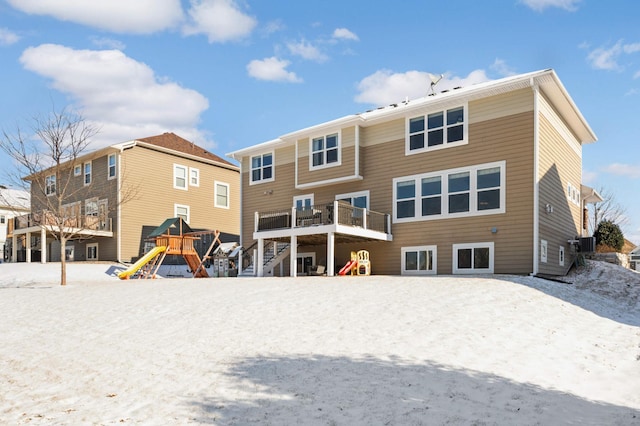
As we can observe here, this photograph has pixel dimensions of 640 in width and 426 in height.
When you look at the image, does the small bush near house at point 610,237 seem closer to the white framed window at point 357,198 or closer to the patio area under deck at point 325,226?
the patio area under deck at point 325,226

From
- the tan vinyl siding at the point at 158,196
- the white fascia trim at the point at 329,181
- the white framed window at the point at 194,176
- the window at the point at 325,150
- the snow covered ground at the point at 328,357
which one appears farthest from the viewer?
the white framed window at the point at 194,176

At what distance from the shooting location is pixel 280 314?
1234cm

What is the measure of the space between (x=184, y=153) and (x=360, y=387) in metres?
29.5

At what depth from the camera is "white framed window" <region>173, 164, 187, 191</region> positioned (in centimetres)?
3475

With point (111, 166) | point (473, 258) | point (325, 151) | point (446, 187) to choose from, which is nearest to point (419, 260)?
point (473, 258)

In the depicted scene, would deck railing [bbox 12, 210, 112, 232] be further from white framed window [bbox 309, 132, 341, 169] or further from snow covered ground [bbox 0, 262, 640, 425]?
snow covered ground [bbox 0, 262, 640, 425]

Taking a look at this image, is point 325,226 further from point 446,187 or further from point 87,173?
point 87,173

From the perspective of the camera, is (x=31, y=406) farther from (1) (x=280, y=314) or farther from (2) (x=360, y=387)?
(1) (x=280, y=314)

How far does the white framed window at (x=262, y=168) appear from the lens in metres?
27.2

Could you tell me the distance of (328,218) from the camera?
20.7 metres

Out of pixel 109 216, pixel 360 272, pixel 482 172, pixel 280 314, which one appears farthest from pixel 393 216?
pixel 109 216

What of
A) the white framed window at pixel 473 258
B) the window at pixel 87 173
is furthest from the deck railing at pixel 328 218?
the window at pixel 87 173

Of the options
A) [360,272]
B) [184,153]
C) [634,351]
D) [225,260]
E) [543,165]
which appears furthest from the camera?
[184,153]

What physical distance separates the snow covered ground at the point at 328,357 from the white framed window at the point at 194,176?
20.2 m
